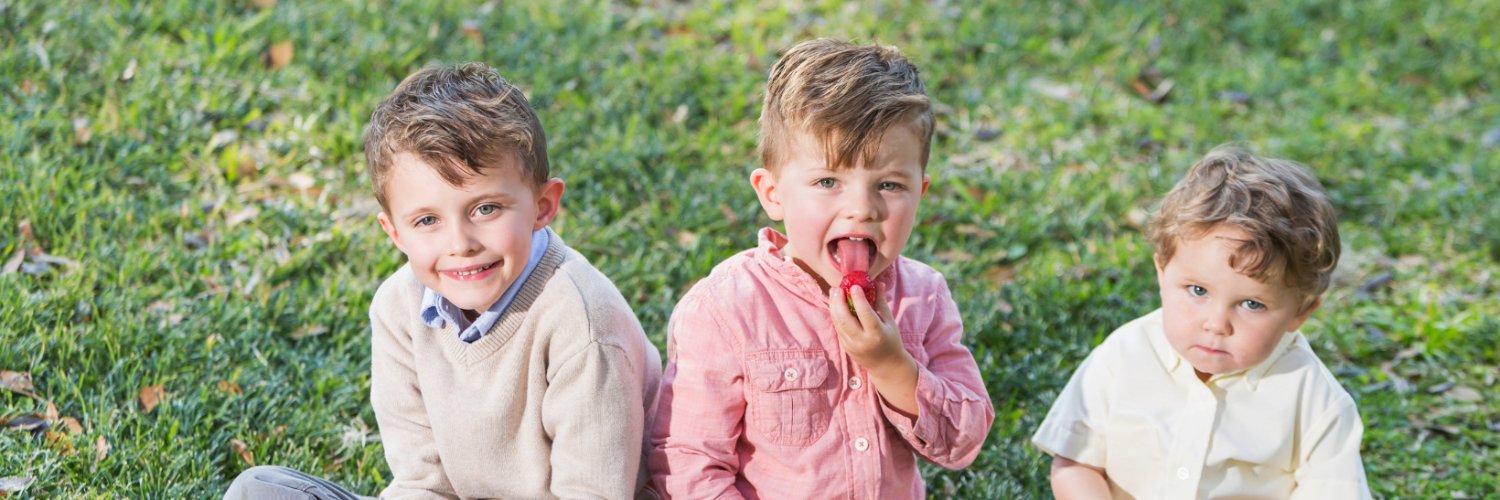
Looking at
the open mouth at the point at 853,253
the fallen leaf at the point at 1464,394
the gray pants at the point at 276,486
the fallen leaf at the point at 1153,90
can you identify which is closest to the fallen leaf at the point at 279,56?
the gray pants at the point at 276,486

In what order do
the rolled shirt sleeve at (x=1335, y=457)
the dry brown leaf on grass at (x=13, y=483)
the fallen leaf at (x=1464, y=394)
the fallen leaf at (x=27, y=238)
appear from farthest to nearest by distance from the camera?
1. the fallen leaf at (x=1464, y=394)
2. the fallen leaf at (x=27, y=238)
3. the dry brown leaf on grass at (x=13, y=483)
4. the rolled shirt sleeve at (x=1335, y=457)

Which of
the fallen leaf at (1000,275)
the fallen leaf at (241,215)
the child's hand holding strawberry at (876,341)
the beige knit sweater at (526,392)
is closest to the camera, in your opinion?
the child's hand holding strawberry at (876,341)

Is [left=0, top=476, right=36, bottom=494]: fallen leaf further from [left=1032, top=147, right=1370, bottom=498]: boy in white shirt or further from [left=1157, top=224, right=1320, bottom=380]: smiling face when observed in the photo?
[left=1157, top=224, right=1320, bottom=380]: smiling face

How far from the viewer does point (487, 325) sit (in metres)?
3.12

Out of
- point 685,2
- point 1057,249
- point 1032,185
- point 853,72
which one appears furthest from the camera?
point 685,2

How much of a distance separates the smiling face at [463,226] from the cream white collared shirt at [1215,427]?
59.7 inches

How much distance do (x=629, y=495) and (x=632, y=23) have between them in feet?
13.1

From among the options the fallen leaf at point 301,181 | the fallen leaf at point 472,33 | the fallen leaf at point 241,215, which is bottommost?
the fallen leaf at point 241,215

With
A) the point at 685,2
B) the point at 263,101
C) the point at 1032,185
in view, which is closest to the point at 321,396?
the point at 263,101

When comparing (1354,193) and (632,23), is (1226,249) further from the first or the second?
(632,23)

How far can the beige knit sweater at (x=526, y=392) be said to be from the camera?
3080mm

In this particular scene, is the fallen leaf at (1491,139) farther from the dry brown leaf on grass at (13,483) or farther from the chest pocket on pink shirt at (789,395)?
the dry brown leaf on grass at (13,483)

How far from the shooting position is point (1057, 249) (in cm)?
535

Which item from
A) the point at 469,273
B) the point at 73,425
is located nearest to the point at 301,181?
the point at 73,425
